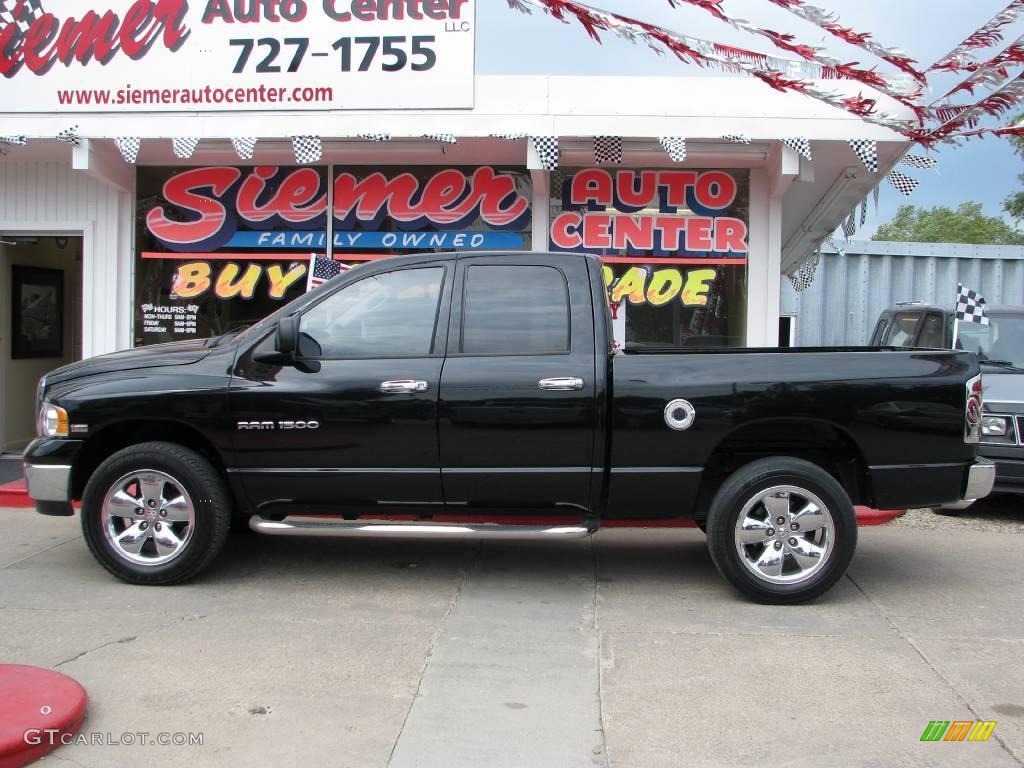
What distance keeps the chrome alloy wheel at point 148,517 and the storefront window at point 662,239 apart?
496 centimetres

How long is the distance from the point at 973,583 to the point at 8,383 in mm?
9768

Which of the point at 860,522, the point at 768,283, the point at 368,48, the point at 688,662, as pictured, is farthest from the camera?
the point at 768,283

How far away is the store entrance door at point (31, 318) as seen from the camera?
33.1 feet

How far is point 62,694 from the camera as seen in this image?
3.72 m

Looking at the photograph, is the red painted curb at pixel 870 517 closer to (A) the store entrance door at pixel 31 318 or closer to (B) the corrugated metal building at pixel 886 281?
(A) the store entrance door at pixel 31 318

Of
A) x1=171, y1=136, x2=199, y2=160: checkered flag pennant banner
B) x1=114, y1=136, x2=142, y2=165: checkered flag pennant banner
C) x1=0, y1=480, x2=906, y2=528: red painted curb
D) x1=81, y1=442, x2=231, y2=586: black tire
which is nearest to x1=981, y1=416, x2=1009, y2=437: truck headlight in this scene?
x1=0, y1=480, x2=906, y2=528: red painted curb

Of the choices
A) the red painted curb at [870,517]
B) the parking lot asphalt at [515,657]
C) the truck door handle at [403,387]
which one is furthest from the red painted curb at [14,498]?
the red painted curb at [870,517]

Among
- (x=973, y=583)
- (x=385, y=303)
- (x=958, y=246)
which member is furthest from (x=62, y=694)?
(x=958, y=246)

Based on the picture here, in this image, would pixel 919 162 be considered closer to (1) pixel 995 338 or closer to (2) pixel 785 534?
(1) pixel 995 338

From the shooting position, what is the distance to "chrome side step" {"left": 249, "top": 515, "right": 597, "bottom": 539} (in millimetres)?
5254

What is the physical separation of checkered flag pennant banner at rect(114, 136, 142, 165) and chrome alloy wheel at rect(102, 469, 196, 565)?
172 inches

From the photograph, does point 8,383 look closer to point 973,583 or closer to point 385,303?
point 385,303

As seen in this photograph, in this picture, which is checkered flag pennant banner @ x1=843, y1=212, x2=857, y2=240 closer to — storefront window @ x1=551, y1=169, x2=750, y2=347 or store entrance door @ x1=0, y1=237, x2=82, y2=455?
storefront window @ x1=551, y1=169, x2=750, y2=347

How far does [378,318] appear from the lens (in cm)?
548
